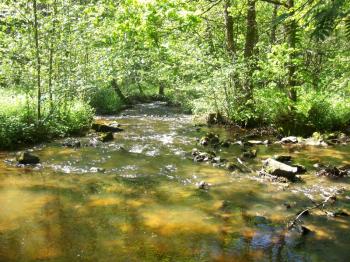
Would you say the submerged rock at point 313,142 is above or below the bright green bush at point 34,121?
below

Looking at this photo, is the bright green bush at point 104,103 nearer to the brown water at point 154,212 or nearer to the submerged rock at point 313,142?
the brown water at point 154,212

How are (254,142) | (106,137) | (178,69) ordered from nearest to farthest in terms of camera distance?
1. (254,142)
2. (106,137)
3. (178,69)

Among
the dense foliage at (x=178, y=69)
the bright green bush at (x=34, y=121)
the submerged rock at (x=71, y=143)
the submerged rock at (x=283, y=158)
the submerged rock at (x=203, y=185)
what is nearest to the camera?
the submerged rock at (x=203, y=185)

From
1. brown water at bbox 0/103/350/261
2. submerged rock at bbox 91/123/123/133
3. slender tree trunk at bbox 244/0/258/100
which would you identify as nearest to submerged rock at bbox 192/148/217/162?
brown water at bbox 0/103/350/261

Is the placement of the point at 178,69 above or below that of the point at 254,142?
above

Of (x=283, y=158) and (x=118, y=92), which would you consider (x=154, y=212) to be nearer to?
(x=283, y=158)

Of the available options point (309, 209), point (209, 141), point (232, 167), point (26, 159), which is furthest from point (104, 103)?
point (309, 209)

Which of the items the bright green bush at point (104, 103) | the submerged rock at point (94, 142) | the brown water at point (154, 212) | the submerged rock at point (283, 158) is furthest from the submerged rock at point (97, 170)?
the bright green bush at point (104, 103)

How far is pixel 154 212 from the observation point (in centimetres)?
721

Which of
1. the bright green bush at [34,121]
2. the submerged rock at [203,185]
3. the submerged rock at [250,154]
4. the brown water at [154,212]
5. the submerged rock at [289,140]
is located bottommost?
the brown water at [154,212]

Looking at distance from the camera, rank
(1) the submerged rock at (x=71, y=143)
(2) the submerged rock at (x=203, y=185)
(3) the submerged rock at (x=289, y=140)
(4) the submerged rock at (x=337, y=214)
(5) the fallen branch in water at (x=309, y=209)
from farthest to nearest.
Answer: (3) the submerged rock at (x=289, y=140) → (1) the submerged rock at (x=71, y=143) → (2) the submerged rock at (x=203, y=185) → (4) the submerged rock at (x=337, y=214) → (5) the fallen branch in water at (x=309, y=209)

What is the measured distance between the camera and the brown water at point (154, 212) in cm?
568

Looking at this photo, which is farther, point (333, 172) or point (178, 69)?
point (178, 69)

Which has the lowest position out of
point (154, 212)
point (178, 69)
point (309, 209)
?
point (154, 212)
